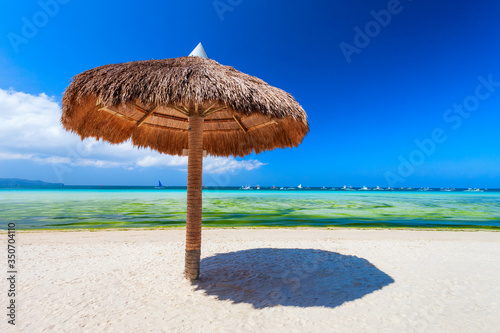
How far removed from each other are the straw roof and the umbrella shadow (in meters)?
2.16

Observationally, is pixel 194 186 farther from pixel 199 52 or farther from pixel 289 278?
pixel 199 52

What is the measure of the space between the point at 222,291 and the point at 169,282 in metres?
0.85

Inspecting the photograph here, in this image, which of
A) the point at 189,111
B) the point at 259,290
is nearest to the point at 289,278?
the point at 259,290

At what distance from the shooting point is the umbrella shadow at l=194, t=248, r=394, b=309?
3238 millimetres

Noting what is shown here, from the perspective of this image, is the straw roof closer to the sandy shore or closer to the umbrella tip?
the umbrella tip

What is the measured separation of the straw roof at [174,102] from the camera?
9.26 ft

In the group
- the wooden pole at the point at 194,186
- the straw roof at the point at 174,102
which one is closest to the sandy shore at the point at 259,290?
the wooden pole at the point at 194,186

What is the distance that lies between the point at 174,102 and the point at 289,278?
3000 mm

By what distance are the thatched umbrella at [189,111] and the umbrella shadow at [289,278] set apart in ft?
1.98

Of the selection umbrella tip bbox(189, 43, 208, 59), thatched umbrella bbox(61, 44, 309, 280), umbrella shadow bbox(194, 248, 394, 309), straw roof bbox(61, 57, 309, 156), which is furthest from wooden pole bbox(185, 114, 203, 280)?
umbrella tip bbox(189, 43, 208, 59)

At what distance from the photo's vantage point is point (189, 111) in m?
3.58

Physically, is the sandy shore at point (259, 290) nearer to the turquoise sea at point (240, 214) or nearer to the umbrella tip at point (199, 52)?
the umbrella tip at point (199, 52)

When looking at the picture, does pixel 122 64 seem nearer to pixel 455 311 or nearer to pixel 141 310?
pixel 141 310

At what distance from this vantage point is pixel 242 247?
5910 millimetres
